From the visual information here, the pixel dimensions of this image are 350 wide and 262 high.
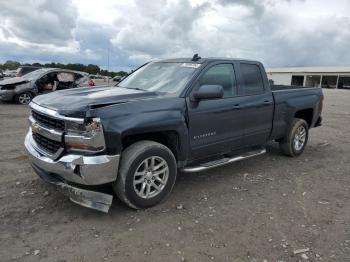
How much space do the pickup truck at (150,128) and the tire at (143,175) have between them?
0.01m

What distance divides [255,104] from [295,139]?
182 centimetres

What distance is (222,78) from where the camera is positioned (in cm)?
561

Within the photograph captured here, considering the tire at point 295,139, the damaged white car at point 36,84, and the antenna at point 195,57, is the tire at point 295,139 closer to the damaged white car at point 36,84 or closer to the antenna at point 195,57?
the antenna at point 195,57

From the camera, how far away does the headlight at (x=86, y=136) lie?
396 cm

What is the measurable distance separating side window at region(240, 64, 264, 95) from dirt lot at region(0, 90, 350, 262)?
4.59 ft

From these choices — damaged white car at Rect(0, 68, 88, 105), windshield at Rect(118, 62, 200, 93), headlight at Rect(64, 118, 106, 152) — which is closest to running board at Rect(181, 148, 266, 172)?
windshield at Rect(118, 62, 200, 93)

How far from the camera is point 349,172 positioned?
6.48 meters

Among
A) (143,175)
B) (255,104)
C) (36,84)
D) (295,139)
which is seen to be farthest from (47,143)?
(36,84)

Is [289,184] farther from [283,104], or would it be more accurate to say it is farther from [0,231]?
[0,231]

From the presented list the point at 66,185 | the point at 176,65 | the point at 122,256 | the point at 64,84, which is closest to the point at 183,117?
the point at 176,65

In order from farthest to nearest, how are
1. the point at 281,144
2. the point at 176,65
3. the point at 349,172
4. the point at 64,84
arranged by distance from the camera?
the point at 64,84, the point at 281,144, the point at 349,172, the point at 176,65

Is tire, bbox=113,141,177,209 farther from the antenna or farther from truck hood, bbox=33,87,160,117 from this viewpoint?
the antenna

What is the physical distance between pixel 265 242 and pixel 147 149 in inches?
65.7

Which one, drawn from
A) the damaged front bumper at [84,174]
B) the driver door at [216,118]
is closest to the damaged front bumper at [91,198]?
the damaged front bumper at [84,174]
